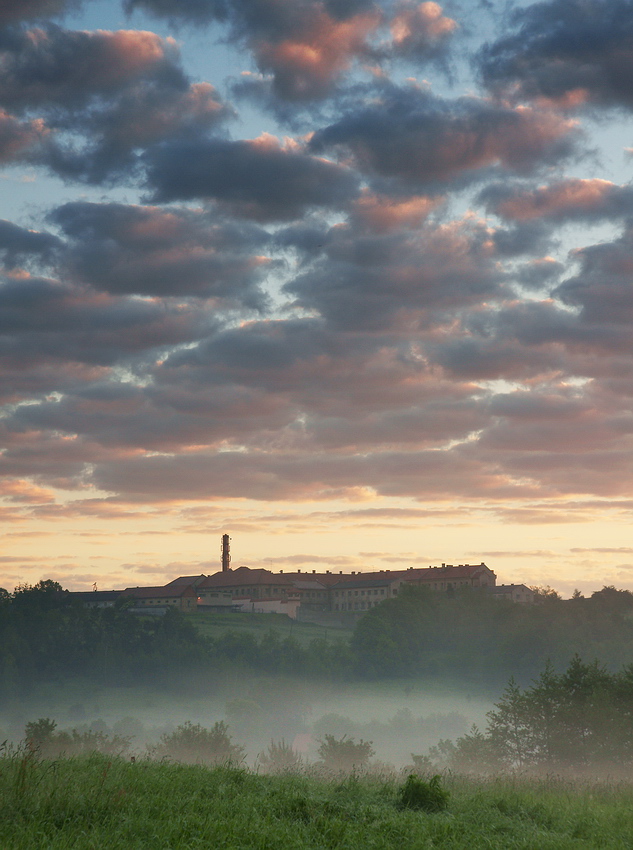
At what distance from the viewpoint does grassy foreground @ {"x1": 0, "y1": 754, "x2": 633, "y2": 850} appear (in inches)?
494

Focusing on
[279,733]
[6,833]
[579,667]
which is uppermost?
[6,833]

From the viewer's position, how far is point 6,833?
1206 centimetres

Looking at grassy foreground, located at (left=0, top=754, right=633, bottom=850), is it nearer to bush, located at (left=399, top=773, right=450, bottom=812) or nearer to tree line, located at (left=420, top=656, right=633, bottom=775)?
bush, located at (left=399, top=773, right=450, bottom=812)

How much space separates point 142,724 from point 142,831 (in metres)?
203

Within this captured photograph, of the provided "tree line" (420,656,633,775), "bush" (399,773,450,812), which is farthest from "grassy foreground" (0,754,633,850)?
"tree line" (420,656,633,775)

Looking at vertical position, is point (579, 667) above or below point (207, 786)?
below

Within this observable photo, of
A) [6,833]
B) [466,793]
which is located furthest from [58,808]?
[466,793]

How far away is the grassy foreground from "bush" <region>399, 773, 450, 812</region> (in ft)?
0.65

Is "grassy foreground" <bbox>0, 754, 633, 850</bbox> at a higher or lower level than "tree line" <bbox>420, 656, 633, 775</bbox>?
higher

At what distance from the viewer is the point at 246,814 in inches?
545

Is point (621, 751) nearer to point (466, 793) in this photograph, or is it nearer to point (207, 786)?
point (466, 793)

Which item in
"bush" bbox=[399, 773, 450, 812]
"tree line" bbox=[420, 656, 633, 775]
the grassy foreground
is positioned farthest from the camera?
"tree line" bbox=[420, 656, 633, 775]

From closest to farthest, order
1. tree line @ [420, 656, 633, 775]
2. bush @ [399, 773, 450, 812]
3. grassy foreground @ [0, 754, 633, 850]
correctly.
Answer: grassy foreground @ [0, 754, 633, 850], bush @ [399, 773, 450, 812], tree line @ [420, 656, 633, 775]

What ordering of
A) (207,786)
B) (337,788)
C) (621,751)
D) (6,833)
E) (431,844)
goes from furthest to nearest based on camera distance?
(621,751) < (337,788) < (207,786) < (431,844) < (6,833)
